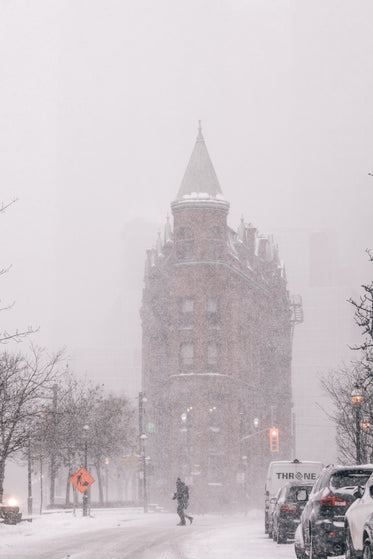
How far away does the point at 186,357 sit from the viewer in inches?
3735

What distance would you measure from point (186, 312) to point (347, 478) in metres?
77.6

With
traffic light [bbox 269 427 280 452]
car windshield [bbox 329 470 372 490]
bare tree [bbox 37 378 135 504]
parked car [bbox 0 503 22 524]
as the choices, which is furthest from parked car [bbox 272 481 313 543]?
traffic light [bbox 269 427 280 452]

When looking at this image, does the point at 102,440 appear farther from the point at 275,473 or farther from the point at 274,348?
the point at 274,348

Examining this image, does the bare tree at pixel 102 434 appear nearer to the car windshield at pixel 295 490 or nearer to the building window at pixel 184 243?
the building window at pixel 184 243

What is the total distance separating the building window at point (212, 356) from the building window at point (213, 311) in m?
1.84

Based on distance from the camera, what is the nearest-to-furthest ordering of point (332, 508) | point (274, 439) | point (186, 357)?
point (332, 508) → point (274, 439) → point (186, 357)

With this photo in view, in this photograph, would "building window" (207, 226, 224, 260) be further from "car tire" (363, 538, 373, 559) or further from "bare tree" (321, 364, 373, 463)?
"car tire" (363, 538, 373, 559)

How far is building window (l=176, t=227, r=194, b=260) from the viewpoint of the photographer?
312ft

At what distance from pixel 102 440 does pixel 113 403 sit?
8.87 meters

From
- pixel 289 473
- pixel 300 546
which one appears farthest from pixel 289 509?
pixel 289 473

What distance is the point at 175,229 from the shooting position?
316 ft

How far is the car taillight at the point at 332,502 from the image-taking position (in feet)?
55.8

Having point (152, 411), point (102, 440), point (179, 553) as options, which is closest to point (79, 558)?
point (179, 553)

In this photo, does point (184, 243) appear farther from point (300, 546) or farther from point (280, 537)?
point (300, 546)
